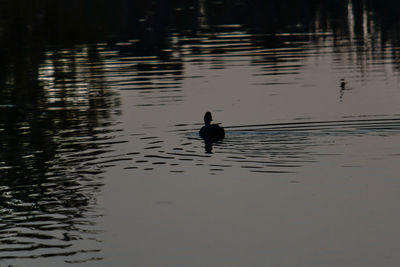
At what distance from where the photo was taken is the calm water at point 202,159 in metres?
18.8

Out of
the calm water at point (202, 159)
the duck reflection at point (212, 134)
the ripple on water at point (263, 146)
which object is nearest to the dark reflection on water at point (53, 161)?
the calm water at point (202, 159)

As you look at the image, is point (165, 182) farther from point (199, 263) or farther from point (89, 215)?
point (199, 263)

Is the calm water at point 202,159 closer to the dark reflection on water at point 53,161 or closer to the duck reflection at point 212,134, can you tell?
the dark reflection on water at point 53,161

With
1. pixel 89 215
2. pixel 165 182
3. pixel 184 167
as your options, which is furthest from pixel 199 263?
pixel 184 167

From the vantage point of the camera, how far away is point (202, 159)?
27062 mm

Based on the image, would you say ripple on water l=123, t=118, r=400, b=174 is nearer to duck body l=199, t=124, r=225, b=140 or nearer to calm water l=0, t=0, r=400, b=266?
calm water l=0, t=0, r=400, b=266

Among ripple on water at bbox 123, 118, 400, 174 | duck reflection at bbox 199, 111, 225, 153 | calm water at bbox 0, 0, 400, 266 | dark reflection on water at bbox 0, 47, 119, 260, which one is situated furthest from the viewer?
duck reflection at bbox 199, 111, 225, 153

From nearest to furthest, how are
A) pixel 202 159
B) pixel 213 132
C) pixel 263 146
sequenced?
1. pixel 202 159
2. pixel 263 146
3. pixel 213 132

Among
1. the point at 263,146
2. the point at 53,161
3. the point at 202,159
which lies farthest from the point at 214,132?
the point at 53,161

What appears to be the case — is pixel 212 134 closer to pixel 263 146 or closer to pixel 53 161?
pixel 263 146

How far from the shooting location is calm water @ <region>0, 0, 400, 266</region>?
1880 centimetres

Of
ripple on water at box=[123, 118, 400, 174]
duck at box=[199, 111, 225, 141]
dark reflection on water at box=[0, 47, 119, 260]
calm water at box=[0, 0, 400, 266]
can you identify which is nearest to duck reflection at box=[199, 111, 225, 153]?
duck at box=[199, 111, 225, 141]

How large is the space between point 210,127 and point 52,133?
5853 millimetres

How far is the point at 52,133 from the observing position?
32.3 m
